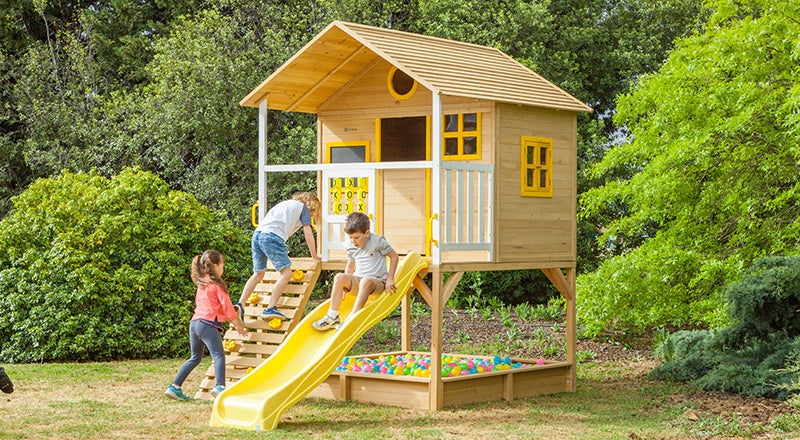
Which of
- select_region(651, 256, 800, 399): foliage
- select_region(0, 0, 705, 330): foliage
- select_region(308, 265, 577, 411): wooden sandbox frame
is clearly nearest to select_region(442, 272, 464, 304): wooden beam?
select_region(308, 265, 577, 411): wooden sandbox frame

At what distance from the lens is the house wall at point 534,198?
10930 mm

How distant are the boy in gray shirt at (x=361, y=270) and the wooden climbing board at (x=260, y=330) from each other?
49cm

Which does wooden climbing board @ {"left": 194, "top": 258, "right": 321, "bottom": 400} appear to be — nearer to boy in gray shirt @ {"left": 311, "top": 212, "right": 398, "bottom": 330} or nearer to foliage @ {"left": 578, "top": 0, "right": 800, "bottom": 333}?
boy in gray shirt @ {"left": 311, "top": 212, "right": 398, "bottom": 330}

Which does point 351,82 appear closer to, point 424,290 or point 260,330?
point 424,290

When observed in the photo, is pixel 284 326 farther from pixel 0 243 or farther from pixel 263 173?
pixel 0 243

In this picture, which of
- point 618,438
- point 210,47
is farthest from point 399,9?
point 618,438

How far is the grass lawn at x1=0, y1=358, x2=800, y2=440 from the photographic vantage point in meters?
8.52

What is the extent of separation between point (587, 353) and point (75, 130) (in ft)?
44.5

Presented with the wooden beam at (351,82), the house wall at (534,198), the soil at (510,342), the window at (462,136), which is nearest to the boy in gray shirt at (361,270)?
the house wall at (534,198)

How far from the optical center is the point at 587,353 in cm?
1472

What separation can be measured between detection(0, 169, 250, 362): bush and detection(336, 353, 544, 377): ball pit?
400cm

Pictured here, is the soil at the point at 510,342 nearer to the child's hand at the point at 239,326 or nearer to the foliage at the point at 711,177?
the foliage at the point at 711,177

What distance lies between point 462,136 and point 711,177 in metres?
4.45

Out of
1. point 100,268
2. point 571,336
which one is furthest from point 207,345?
point 100,268
